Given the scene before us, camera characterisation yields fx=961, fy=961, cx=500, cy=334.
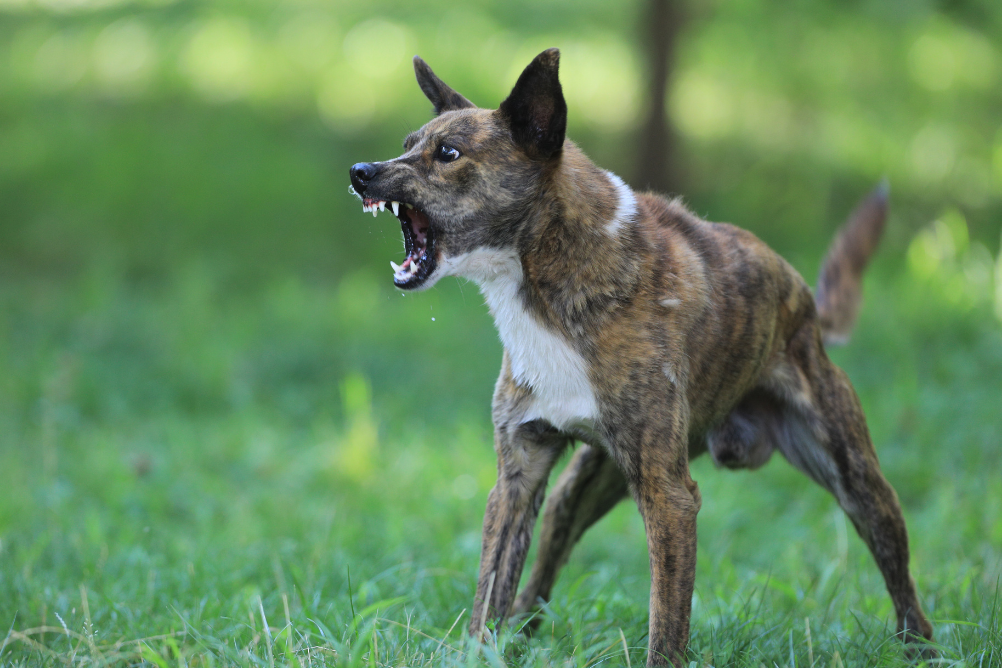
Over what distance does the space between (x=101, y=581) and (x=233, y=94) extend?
29.9 ft

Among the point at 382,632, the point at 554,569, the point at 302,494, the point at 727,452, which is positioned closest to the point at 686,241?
the point at 727,452

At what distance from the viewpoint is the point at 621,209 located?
2930mm

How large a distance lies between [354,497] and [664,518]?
8.76ft

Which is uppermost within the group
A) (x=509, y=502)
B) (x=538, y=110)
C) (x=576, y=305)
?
(x=538, y=110)

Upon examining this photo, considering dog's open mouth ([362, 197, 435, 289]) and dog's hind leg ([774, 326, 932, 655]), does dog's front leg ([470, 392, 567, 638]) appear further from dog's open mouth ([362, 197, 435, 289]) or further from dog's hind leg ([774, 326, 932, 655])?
dog's hind leg ([774, 326, 932, 655])

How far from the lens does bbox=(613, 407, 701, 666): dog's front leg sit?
2.70 m

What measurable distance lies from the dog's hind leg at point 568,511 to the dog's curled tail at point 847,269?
1.31 meters

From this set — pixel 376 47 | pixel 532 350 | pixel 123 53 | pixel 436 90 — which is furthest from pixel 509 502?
pixel 123 53

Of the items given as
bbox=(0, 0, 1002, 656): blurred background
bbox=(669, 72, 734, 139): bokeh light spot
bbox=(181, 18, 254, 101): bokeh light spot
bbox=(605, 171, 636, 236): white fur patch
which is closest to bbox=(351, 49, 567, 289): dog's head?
bbox=(605, 171, 636, 236): white fur patch

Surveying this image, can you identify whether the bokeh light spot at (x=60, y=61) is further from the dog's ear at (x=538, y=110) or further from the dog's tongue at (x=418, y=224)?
the dog's ear at (x=538, y=110)

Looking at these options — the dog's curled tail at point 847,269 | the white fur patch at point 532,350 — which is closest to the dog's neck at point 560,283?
the white fur patch at point 532,350

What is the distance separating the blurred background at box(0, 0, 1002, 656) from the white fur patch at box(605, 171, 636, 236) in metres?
1.49

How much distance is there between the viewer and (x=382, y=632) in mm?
2850

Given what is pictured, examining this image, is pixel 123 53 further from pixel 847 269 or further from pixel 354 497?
pixel 847 269
